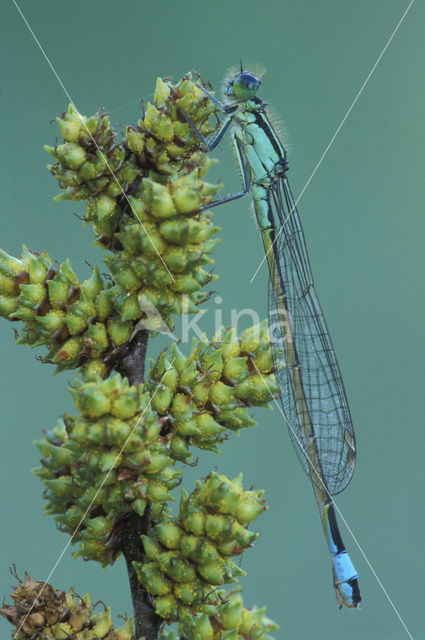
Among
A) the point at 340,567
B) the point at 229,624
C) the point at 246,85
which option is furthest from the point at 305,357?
the point at 229,624

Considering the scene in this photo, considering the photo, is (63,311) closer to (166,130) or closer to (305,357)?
(166,130)

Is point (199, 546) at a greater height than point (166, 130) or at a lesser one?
lesser

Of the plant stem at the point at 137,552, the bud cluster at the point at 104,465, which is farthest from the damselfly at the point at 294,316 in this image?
the bud cluster at the point at 104,465

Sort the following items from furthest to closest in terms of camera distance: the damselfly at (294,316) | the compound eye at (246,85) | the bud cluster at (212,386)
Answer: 1. the compound eye at (246,85)
2. the damselfly at (294,316)
3. the bud cluster at (212,386)

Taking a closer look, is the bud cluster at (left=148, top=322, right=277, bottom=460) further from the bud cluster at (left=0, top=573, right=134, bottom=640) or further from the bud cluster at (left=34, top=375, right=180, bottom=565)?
the bud cluster at (left=0, top=573, right=134, bottom=640)

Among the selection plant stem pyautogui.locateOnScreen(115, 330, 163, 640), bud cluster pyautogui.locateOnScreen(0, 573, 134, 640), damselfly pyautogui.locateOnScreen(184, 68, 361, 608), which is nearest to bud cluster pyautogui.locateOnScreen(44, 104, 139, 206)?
plant stem pyautogui.locateOnScreen(115, 330, 163, 640)

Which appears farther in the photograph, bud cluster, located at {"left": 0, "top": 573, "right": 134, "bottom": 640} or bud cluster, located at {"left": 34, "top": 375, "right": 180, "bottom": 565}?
bud cluster, located at {"left": 0, "top": 573, "right": 134, "bottom": 640}

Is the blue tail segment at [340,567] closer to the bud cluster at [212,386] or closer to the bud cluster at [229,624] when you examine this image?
the bud cluster at [229,624]

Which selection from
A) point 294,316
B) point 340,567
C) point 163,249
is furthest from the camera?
point 294,316
